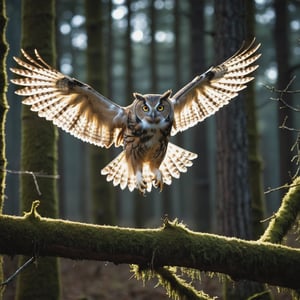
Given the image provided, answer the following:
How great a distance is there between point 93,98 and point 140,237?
3061 millimetres

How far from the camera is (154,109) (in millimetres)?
6016

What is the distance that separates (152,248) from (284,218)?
179 centimetres

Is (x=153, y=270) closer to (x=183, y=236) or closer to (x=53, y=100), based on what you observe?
(x=183, y=236)

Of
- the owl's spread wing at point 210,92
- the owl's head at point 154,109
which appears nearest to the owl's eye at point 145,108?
the owl's head at point 154,109

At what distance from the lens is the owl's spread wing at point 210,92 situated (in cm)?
659

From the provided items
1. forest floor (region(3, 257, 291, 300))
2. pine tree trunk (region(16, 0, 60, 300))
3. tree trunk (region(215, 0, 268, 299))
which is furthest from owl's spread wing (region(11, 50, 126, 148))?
forest floor (region(3, 257, 291, 300))

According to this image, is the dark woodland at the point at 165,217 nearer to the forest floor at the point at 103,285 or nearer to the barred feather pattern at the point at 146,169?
the forest floor at the point at 103,285

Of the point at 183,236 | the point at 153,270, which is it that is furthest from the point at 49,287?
the point at 183,236

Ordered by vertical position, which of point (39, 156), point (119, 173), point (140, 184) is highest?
point (39, 156)

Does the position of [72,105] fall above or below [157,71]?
below

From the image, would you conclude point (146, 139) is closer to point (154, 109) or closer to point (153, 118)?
point (153, 118)

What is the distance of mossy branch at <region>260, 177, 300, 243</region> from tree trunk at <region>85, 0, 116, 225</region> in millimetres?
6221

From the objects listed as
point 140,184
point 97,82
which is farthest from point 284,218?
point 97,82

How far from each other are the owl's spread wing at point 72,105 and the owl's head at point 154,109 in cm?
38
